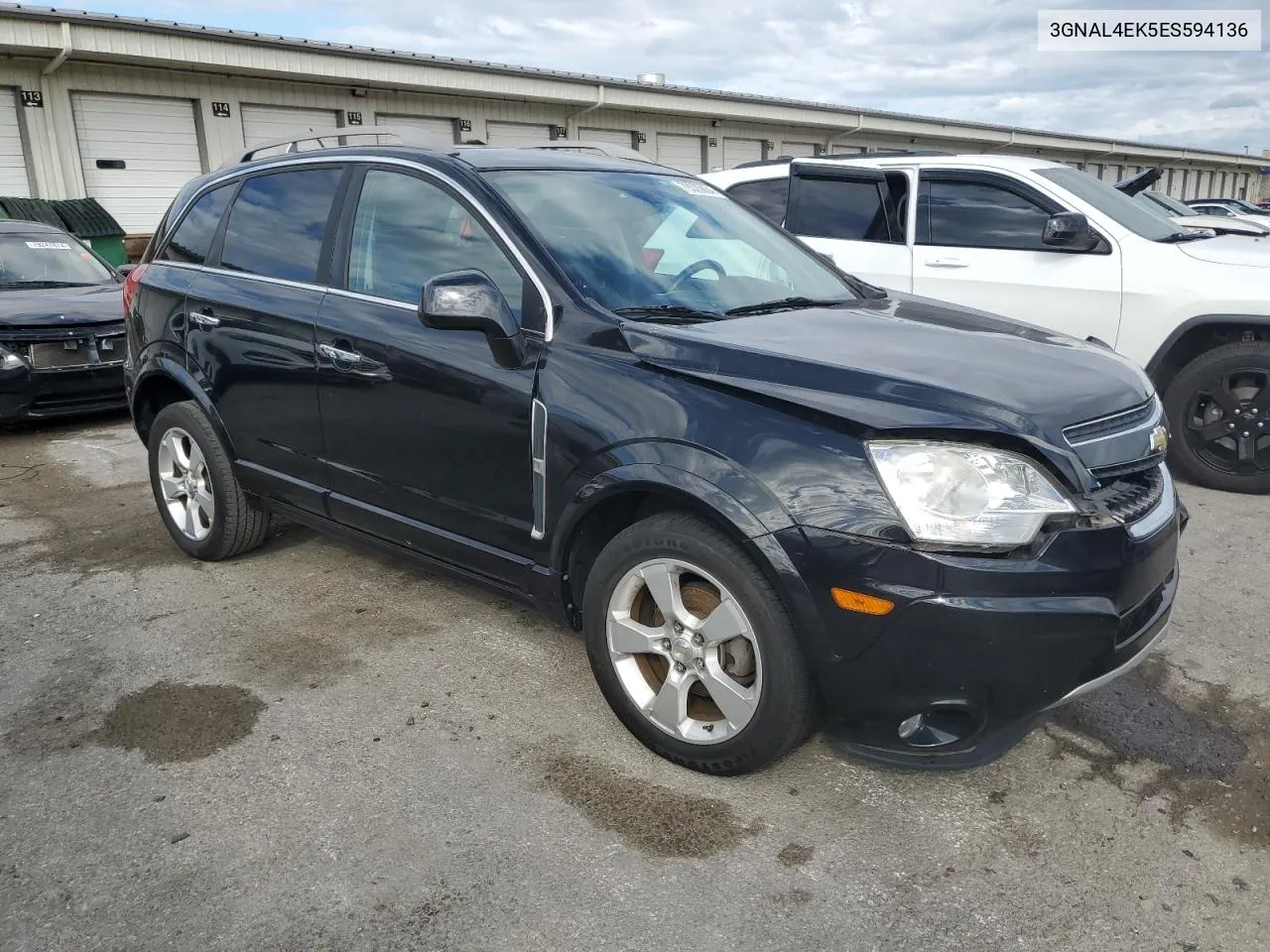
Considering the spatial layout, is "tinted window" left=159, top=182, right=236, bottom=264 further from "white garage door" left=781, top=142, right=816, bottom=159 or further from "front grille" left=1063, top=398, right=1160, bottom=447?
"white garage door" left=781, top=142, right=816, bottom=159

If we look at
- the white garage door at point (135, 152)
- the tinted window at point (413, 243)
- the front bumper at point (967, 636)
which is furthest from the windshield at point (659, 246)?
the white garage door at point (135, 152)

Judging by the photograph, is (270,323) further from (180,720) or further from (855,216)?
(855,216)

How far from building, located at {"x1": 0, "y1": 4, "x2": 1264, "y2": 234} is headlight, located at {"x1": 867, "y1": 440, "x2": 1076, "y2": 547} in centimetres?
1177

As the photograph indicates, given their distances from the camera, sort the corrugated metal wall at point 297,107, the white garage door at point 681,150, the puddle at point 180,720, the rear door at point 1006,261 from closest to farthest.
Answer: the puddle at point 180,720, the rear door at point 1006,261, the corrugated metal wall at point 297,107, the white garage door at point 681,150

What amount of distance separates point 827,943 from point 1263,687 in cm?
208

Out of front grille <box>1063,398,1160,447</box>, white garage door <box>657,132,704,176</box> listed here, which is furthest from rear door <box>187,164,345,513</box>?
white garage door <box>657,132,704,176</box>

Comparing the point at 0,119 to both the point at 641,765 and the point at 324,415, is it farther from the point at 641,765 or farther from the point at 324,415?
the point at 641,765

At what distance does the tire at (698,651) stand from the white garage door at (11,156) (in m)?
14.5

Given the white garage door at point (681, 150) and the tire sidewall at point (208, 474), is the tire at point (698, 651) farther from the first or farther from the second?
the white garage door at point (681, 150)

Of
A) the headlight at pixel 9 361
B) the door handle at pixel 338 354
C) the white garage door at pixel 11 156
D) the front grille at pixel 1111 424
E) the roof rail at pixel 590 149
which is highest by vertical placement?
the white garage door at pixel 11 156

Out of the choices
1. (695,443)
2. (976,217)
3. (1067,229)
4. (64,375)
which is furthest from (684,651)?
(64,375)

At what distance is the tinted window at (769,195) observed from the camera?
7.10 m

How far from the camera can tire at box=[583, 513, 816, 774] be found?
101 inches

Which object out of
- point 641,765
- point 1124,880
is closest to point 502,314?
point 641,765
